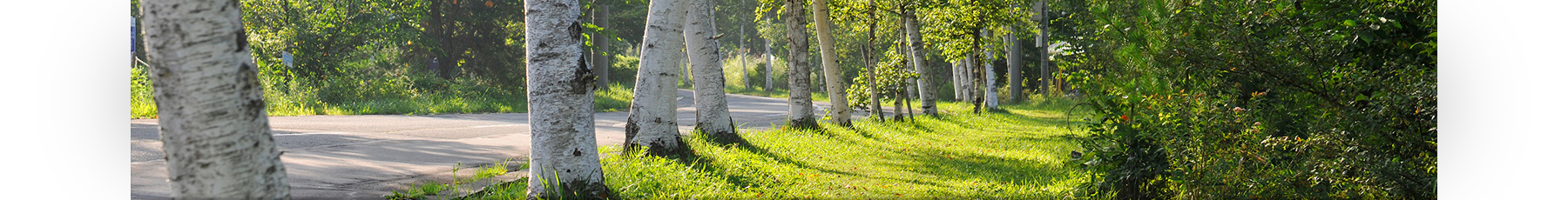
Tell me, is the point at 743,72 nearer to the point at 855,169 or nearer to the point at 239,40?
the point at 855,169

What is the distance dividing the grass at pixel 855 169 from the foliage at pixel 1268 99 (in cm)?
44

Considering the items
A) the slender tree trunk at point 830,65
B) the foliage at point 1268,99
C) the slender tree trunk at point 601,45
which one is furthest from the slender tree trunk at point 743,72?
the foliage at point 1268,99

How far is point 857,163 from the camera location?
8422 millimetres

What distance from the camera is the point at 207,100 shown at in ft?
7.45

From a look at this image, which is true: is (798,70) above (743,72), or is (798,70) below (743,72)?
below

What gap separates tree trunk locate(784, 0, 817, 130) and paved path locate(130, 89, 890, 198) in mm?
2020

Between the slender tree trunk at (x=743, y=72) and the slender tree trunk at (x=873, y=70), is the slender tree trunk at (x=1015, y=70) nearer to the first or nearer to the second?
the slender tree trunk at (x=873, y=70)

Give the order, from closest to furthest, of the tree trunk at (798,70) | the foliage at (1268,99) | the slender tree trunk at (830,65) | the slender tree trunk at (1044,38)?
the foliage at (1268,99) < the tree trunk at (798,70) < the slender tree trunk at (830,65) < the slender tree trunk at (1044,38)

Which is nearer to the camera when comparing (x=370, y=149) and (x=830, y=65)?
(x=370, y=149)

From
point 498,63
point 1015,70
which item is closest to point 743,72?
point 1015,70

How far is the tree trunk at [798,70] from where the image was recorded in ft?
38.8

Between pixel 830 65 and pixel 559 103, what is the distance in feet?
25.9

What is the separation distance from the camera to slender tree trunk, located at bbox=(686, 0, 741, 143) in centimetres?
917

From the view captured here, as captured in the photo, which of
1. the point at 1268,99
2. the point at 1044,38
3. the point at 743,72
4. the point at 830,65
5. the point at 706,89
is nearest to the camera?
the point at 1268,99
